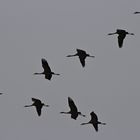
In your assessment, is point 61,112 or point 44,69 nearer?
point 44,69

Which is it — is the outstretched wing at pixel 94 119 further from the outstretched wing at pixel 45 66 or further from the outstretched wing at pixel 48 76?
the outstretched wing at pixel 45 66

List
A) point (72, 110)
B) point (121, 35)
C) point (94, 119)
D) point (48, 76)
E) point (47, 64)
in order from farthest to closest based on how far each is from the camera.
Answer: point (94, 119) < point (72, 110) < point (47, 64) < point (48, 76) < point (121, 35)

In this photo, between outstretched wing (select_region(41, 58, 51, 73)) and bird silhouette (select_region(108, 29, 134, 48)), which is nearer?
bird silhouette (select_region(108, 29, 134, 48))

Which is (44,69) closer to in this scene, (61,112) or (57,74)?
(57,74)

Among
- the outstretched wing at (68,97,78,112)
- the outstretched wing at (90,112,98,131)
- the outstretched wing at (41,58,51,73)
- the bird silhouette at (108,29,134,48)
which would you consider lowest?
the outstretched wing at (90,112,98,131)

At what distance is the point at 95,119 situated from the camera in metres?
64.8

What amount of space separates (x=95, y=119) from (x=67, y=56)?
4072mm

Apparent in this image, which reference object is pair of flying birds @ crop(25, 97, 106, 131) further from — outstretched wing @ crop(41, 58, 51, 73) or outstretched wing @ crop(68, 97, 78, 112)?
outstretched wing @ crop(41, 58, 51, 73)

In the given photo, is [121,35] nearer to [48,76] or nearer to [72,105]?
[48,76]

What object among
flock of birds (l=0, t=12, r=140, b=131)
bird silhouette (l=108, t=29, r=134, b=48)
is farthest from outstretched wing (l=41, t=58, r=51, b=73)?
bird silhouette (l=108, t=29, r=134, b=48)

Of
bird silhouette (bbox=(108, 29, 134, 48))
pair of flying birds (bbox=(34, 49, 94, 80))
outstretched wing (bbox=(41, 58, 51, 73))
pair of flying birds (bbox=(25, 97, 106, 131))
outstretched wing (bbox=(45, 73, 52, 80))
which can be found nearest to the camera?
bird silhouette (bbox=(108, 29, 134, 48))

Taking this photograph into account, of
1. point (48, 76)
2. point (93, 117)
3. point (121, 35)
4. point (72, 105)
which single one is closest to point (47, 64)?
point (48, 76)

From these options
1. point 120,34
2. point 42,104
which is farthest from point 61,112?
point 120,34

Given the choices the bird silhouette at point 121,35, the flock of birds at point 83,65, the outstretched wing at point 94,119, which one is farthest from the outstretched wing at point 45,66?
the bird silhouette at point 121,35
